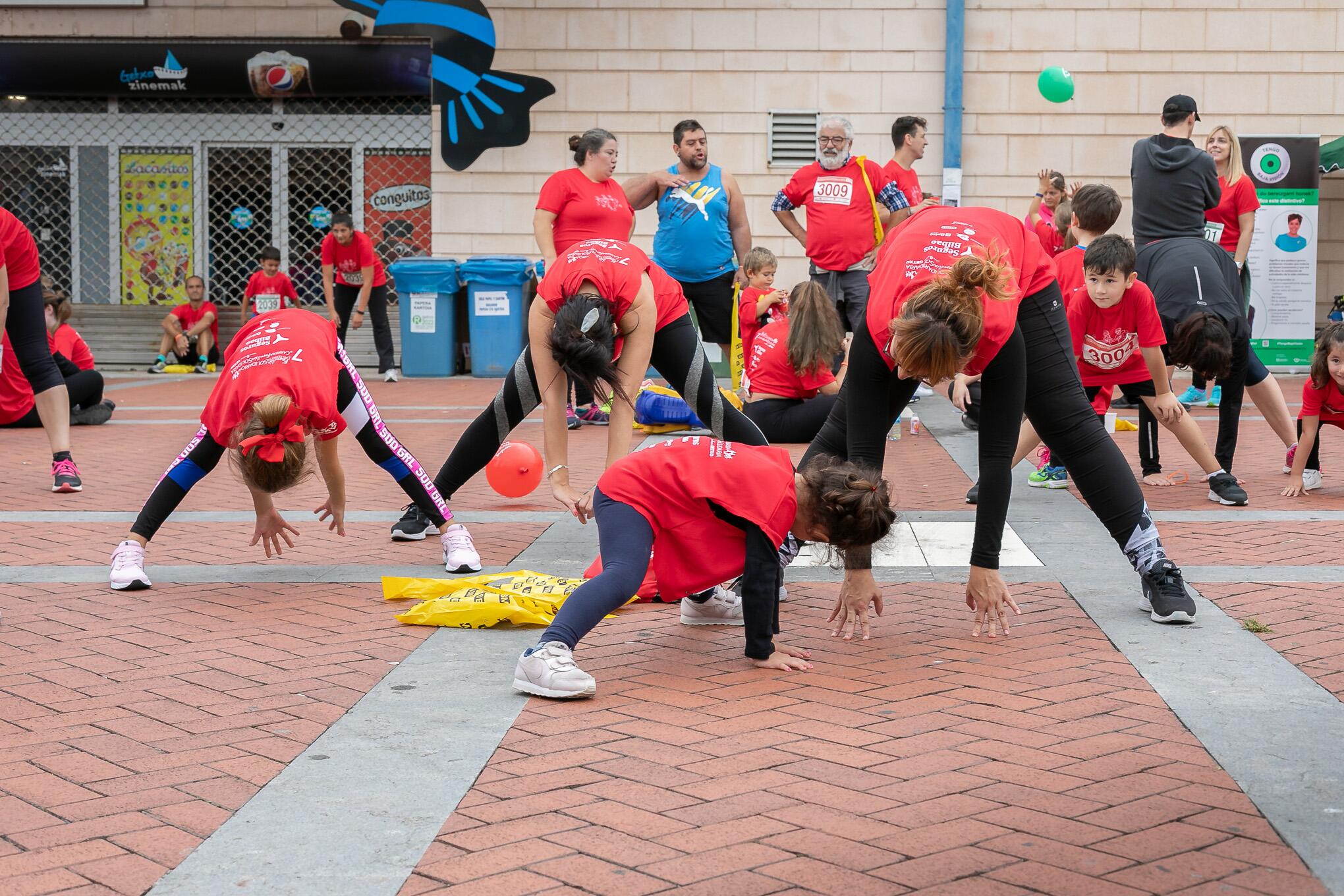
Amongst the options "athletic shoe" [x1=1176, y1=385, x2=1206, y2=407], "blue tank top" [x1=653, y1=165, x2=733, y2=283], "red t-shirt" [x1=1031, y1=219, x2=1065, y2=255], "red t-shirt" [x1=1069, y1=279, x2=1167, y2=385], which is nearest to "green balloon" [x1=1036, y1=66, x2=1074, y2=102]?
"red t-shirt" [x1=1031, y1=219, x2=1065, y2=255]

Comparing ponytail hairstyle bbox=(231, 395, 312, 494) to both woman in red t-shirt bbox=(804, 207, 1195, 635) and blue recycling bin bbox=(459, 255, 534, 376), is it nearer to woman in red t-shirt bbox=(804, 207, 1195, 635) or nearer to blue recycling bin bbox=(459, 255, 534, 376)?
woman in red t-shirt bbox=(804, 207, 1195, 635)

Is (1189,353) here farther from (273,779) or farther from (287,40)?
(287,40)

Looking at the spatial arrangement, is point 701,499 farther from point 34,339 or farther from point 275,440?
point 34,339

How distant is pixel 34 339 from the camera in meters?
7.33

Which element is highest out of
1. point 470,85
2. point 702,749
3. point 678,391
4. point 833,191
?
point 470,85

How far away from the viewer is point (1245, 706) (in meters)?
3.50

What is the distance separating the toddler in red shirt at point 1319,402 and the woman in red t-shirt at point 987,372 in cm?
275

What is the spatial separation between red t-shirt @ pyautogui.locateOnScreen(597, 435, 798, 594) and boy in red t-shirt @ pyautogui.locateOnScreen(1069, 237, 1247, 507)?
2592 mm

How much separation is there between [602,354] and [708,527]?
3.07 ft

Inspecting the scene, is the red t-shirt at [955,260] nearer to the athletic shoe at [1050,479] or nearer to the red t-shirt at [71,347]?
the athletic shoe at [1050,479]

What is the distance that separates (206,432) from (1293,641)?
3618mm

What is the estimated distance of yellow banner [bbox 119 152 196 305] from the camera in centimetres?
1639

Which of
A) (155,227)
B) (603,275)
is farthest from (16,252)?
(155,227)

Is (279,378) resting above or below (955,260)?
below
